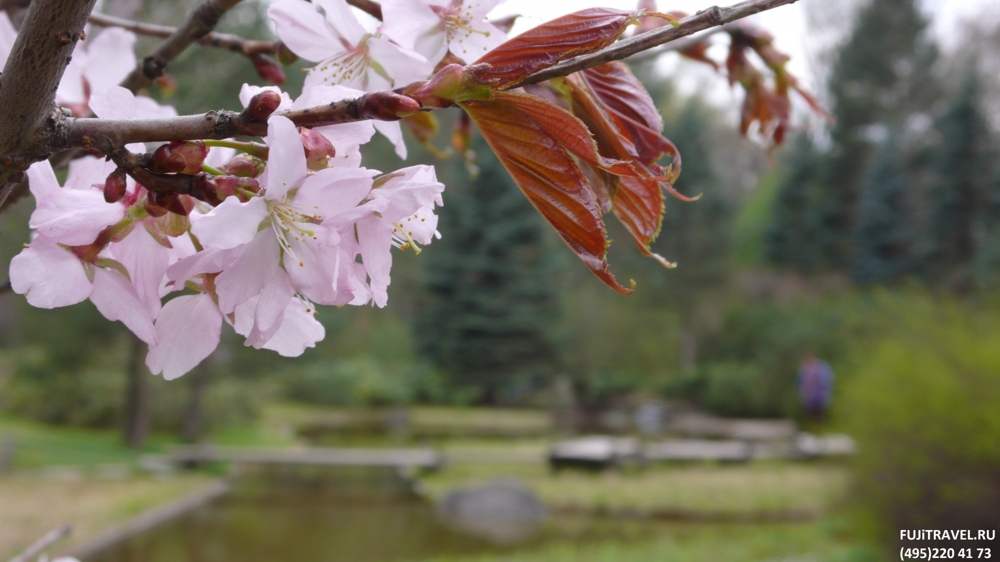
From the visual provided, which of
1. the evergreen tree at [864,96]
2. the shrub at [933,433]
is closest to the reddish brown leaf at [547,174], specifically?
the shrub at [933,433]

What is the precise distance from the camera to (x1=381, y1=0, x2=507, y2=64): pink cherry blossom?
0.48 meters

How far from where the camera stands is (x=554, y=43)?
0.36 m

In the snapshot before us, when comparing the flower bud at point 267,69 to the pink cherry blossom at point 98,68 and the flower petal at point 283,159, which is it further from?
the flower petal at point 283,159

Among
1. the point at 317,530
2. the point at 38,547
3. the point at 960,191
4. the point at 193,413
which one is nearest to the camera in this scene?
the point at 38,547

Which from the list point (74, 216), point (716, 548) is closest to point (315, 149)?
point (74, 216)

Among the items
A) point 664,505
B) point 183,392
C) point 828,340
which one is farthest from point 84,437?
point 828,340

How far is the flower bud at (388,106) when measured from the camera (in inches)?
13.2

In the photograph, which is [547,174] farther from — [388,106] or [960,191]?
[960,191]

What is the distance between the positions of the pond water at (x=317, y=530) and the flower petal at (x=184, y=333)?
590cm

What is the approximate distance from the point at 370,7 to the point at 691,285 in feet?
55.8

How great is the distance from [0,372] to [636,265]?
1196 centimetres

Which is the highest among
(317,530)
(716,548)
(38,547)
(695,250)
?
(695,250)

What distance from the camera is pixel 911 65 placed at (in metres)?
18.8

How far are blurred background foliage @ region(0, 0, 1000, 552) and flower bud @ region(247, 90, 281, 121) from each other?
33.9 feet
